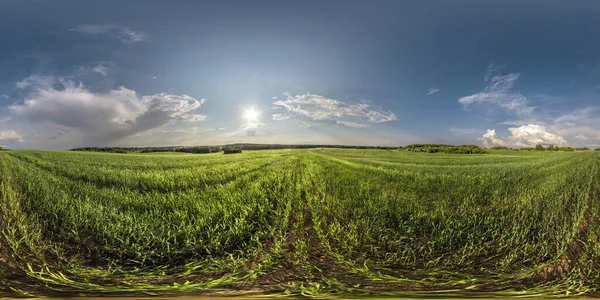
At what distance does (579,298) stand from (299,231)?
9.64ft

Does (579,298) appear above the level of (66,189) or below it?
below

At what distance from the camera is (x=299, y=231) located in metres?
3.38

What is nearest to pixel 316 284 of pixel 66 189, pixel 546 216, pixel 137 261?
pixel 137 261

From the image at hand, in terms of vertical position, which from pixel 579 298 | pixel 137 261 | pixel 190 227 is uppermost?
pixel 190 227

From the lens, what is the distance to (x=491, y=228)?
3.27m

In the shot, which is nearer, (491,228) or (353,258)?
(353,258)

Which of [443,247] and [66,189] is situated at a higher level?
[66,189]

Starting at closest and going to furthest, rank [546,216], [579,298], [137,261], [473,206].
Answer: [579,298]
[137,261]
[546,216]
[473,206]

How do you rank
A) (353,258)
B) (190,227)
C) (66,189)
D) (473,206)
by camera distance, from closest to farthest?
(353,258) → (190,227) → (473,206) → (66,189)

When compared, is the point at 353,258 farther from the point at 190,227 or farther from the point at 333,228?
the point at 190,227

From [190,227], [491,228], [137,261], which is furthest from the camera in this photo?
[491,228]

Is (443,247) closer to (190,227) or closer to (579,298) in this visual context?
(579,298)

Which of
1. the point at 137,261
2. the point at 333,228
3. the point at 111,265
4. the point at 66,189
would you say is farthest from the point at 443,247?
the point at 66,189

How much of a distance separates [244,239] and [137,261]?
1.15 metres
